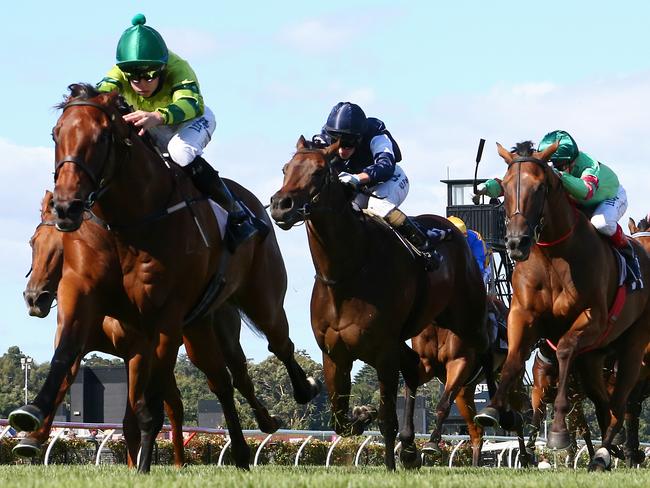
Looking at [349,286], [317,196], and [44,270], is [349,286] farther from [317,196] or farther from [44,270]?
[44,270]

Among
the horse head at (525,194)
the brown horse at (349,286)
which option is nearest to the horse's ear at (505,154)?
the horse head at (525,194)

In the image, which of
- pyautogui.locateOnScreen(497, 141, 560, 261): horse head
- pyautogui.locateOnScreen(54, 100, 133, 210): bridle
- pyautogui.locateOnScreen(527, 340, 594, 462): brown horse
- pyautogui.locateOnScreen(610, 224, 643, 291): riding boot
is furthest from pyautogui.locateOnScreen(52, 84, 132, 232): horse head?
pyautogui.locateOnScreen(527, 340, 594, 462): brown horse

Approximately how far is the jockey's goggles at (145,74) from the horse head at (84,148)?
76 centimetres

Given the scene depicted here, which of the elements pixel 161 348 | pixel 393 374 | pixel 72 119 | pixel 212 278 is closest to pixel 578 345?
pixel 393 374

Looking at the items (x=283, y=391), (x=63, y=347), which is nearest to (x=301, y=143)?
(x=63, y=347)

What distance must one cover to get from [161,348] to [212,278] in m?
0.92

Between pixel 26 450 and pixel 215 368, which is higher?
pixel 215 368

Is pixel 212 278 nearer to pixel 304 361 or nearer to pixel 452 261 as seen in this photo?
pixel 452 261

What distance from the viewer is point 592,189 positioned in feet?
34.8

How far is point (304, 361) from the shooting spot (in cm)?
4316

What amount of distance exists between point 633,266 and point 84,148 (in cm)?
539

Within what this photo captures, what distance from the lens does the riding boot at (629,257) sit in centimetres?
1077

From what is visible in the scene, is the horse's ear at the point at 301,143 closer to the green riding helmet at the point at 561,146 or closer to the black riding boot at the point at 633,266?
the green riding helmet at the point at 561,146

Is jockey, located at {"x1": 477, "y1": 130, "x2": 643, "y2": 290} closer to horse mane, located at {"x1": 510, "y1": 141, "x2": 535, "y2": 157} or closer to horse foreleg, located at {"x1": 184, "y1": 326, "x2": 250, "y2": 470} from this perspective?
horse mane, located at {"x1": 510, "y1": 141, "x2": 535, "y2": 157}
